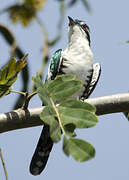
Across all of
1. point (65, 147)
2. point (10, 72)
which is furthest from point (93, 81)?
point (65, 147)

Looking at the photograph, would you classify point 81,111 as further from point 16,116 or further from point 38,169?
point 38,169

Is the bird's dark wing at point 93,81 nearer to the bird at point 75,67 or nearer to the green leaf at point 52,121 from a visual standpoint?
the bird at point 75,67

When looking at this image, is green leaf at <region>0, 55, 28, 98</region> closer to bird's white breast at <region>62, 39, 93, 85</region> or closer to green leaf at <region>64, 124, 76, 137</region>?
green leaf at <region>64, 124, 76, 137</region>

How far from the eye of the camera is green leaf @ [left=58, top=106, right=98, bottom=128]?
1.61m

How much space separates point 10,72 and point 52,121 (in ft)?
1.95

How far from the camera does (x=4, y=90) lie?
84.8 inches

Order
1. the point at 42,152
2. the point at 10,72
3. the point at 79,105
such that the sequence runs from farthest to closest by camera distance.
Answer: the point at 42,152 < the point at 10,72 < the point at 79,105

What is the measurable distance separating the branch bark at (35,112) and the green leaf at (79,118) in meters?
0.61

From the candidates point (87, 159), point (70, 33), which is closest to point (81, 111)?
point (87, 159)

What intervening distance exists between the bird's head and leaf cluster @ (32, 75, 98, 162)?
3027 mm

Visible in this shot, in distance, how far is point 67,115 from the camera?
66.6 inches

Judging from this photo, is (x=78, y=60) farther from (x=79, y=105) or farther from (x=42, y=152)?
(x=79, y=105)

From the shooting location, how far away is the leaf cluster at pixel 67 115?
4.66ft

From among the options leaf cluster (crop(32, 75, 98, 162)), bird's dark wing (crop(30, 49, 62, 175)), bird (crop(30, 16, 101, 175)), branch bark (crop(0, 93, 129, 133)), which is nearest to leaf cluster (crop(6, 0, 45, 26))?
bird (crop(30, 16, 101, 175))
